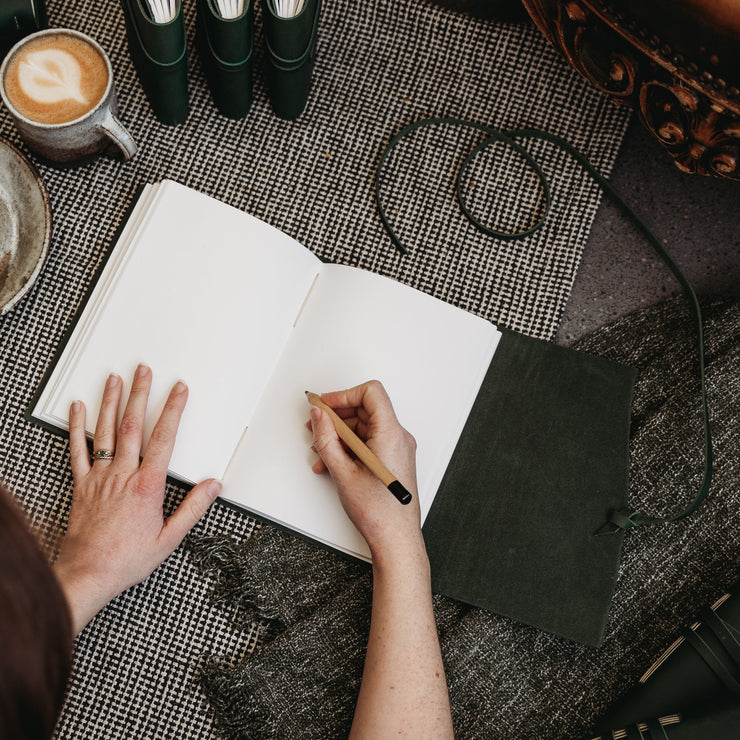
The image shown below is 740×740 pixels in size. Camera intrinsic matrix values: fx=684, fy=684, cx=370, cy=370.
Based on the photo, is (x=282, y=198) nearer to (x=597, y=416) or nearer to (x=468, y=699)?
(x=597, y=416)

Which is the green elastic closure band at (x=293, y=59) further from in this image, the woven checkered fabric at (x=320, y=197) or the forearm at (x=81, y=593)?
the forearm at (x=81, y=593)

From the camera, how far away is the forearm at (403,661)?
66 centimetres

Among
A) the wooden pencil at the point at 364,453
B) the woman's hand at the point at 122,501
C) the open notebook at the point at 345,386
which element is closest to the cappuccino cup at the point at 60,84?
the open notebook at the point at 345,386

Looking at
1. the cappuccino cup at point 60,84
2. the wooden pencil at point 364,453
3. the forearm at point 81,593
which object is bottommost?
the forearm at point 81,593

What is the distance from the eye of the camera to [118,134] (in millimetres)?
732

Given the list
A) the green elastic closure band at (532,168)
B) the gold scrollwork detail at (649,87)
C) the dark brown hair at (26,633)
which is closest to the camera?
the dark brown hair at (26,633)

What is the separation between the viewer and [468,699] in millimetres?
716

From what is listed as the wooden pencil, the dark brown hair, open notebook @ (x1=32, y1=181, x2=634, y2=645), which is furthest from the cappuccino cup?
the dark brown hair

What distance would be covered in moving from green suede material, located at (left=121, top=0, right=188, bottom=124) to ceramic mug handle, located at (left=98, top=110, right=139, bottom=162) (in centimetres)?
6

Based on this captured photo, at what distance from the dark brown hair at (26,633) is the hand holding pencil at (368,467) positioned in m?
0.34

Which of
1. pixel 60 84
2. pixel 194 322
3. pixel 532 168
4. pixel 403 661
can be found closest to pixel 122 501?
pixel 194 322

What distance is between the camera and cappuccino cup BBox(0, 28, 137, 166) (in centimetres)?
69

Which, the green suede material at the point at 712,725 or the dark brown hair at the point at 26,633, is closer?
the dark brown hair at the point at 26,633

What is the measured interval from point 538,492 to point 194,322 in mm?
417
